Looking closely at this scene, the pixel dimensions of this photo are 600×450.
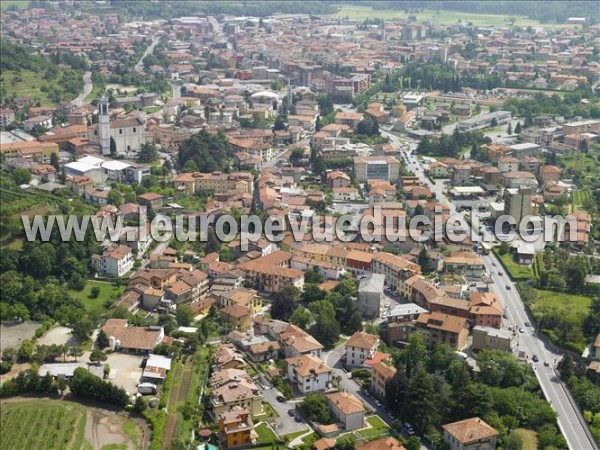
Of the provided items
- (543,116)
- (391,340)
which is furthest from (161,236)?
(543,116)

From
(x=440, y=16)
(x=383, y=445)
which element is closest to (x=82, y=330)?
(x=383, y=445)

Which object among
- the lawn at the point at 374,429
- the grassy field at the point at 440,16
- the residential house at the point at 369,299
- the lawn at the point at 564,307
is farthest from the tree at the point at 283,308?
the grassy field at the point at 440,16

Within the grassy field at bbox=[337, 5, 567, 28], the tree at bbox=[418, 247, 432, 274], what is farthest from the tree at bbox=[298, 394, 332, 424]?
the grassy field at bbox=[337, 5, 567, 28]

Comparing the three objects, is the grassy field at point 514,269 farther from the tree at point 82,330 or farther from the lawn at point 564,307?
the tree at point 82,330

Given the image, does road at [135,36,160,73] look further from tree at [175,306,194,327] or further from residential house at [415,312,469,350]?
residential house at [415,312,469,350]

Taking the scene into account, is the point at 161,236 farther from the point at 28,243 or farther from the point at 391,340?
the point at 391,340
